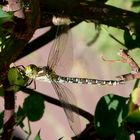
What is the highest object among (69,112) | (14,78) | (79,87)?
(14,78)

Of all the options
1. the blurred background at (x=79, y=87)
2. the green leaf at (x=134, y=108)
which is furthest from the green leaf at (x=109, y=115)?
the blurred background at (x=79, y=87)

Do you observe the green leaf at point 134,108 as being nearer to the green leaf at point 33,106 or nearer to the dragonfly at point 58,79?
the dragonfly at point 58,79

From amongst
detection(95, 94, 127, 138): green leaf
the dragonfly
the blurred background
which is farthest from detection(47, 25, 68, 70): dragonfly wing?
the blurred background

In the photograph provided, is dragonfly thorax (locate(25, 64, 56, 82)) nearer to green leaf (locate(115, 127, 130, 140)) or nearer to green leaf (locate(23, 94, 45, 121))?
green leaf (locate(23, 94, 45, 121))

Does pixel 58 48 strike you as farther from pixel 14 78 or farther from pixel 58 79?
pixel 14 78

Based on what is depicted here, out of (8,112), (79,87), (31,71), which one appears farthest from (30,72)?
(79,87)
